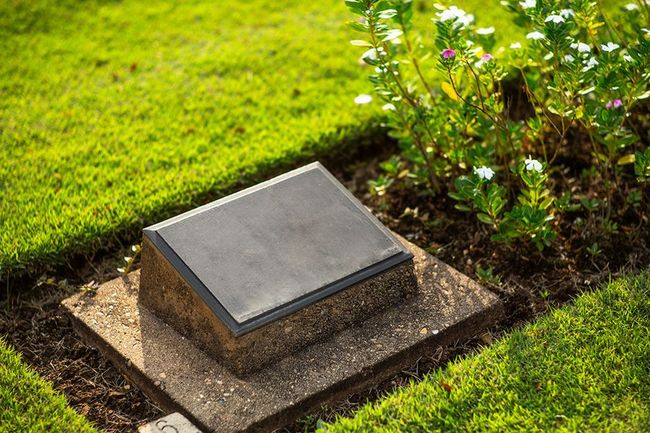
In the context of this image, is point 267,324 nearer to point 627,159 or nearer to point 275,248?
point 275,248

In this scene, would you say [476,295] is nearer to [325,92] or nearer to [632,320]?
[632,320]

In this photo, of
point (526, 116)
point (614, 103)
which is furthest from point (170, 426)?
point (526, 116)

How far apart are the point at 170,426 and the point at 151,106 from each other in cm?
245

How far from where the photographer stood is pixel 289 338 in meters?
2.98

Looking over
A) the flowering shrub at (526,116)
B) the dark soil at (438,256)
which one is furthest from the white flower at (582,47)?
the dark soil at (438,256)

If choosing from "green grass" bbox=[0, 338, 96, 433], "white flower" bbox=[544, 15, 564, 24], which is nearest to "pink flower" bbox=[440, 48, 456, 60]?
"white flower" bbox=[544, 15, 564, 24]

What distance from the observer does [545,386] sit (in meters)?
2.84

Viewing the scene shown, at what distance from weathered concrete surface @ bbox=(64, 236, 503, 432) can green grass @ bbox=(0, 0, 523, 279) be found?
643mm

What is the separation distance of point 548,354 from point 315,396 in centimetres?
A: 86

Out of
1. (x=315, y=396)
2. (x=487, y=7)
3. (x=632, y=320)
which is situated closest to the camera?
(x=315, y=396)

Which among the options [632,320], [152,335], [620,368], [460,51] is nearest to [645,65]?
[460,51]

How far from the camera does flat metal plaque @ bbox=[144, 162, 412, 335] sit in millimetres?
2908

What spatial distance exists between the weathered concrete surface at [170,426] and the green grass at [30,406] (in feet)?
0.81

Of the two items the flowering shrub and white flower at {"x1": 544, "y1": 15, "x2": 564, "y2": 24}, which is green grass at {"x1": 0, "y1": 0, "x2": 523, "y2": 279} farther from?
white flower at {"x1": 544, "y1": 15, "x2": 564, "y2": 24}
